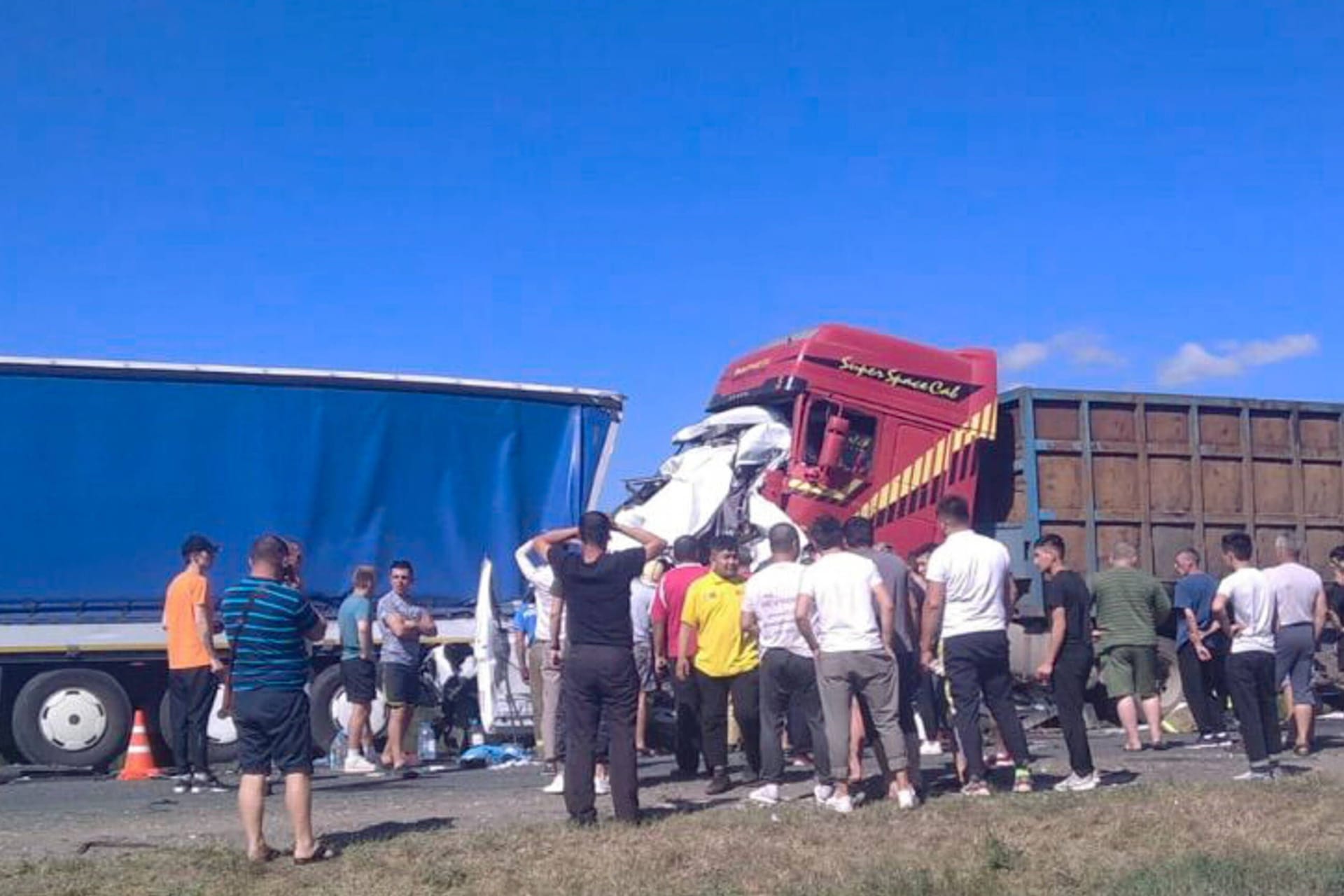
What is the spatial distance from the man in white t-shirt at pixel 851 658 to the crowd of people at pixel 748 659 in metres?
0.01

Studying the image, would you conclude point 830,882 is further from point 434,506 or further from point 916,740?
point 434,506

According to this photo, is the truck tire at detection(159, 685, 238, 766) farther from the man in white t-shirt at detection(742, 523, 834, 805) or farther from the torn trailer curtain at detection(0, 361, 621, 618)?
the man in white t-shirt at detection(742, 523, 834, 805)

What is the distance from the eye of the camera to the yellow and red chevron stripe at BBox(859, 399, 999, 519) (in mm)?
14852

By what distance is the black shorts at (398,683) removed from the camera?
40.5ft

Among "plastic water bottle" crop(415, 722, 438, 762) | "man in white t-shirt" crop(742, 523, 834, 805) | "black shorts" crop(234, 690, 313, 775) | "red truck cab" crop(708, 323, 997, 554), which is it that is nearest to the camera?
"black shorts" crop(234, 690, 313, 775)

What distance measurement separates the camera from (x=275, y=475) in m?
14.1

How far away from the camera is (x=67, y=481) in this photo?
1362cm

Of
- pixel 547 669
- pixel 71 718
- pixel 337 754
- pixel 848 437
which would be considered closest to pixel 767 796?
pixel 547 669

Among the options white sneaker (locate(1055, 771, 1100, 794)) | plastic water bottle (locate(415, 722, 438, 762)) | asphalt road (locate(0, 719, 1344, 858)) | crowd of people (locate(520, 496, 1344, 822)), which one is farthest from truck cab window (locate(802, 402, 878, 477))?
white sneaker (locate(1055, 771, 1100, 794))

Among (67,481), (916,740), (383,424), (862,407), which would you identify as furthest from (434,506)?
(916,740)

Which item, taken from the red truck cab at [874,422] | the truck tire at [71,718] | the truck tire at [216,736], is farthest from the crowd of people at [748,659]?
the red truck cab at [874,422]

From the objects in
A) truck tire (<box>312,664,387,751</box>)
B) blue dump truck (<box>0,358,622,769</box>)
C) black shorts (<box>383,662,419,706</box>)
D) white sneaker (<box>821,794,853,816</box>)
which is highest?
blue dump truck (<box>0,358,622,769</box>)

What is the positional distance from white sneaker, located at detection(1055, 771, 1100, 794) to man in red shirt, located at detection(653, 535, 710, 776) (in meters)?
2.52

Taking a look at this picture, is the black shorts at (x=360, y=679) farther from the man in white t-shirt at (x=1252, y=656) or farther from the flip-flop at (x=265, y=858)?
the man in white t-shirt at (x=1252, y=656)
